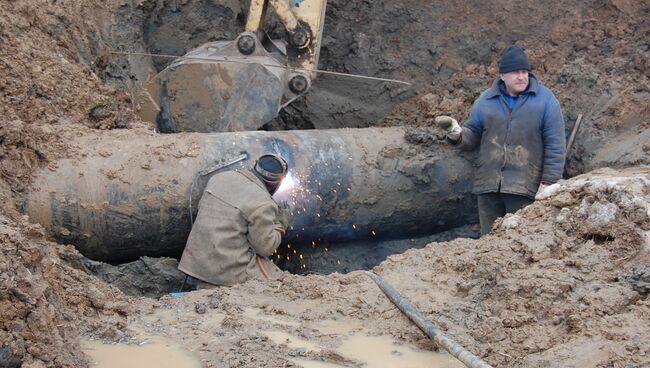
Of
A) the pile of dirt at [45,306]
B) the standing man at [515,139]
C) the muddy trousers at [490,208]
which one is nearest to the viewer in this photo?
the pile of dirt at [45,306]

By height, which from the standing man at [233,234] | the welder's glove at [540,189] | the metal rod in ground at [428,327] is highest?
the welder's glove at [540,189]

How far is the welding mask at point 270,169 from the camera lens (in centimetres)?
624

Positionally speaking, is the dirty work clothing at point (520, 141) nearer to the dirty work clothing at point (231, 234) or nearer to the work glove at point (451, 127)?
the work glove at point (451, 127)

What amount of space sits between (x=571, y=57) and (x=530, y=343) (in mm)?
4720

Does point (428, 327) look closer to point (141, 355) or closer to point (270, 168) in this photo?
point (141, 355)

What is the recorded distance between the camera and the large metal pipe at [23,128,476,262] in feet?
20.5

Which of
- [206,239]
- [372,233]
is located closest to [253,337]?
[206,239]

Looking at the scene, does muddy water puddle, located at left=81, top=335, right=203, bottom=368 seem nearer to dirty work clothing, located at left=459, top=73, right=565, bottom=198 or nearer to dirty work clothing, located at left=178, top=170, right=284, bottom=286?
dirty work clothing, located at left=178, top=170, right=284, bottom=286

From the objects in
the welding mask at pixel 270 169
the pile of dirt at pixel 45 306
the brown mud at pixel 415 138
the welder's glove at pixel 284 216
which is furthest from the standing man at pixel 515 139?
the pile of dirt at pixel 45 306

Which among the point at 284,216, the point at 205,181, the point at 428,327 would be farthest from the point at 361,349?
the point at 205,181

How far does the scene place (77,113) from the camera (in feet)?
22.4

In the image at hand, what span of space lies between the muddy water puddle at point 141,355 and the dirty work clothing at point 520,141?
3.51 meters

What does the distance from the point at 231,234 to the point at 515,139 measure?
7.74 feet

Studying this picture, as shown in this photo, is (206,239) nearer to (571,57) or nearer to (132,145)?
(132,145)
